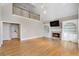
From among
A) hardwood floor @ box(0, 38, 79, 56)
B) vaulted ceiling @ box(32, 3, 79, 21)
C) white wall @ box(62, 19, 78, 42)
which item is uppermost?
vaulted ceiling @ box(32, 3, 79, 21)

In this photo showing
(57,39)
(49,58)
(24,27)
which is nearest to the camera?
(49,58)

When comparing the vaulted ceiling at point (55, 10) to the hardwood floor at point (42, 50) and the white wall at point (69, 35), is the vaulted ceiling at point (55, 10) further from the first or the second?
the hardwood floor at point (42, 50)

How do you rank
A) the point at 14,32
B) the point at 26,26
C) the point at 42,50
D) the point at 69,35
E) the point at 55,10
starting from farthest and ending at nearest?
1. the point at 14,32
2. the point at 26,26
3. the point at 69,35
4. the point at 55,10
5. the point at 42,50

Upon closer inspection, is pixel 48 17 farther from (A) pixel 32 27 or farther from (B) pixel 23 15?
(A) pixel 32 27

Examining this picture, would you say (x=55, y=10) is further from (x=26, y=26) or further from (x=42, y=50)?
(x=26, y=26)

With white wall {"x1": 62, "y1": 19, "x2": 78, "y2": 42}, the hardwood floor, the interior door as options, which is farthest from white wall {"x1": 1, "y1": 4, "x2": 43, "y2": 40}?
white wall {"x1": 62, "y1": 19, "x2": 78, "y2": 42}

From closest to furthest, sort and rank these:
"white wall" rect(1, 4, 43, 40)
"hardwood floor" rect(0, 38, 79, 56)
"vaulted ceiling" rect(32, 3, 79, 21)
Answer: "hardwood floor" rect(0, 38, 79, 56) < "vaulted ceiling" rect(32, 3, 79, 21) < "white wall" rect(1, 4, 43, 40)

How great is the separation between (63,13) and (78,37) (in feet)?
5.13

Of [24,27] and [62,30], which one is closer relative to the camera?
[62,30]

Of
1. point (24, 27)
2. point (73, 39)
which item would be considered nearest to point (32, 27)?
point (24, 27)

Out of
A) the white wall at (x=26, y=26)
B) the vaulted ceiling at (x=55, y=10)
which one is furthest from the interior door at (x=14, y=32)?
the vaulted ceiling at (x=55, y=10)

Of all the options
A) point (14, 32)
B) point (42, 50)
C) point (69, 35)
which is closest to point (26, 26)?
point (14, 32)

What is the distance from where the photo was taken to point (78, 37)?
4.46 m

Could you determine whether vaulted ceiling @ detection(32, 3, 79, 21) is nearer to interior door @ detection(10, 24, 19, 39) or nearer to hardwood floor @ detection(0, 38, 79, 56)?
hardwood floor @ detection(0, 38, 79, 56)
